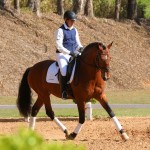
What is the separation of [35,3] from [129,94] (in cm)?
1236

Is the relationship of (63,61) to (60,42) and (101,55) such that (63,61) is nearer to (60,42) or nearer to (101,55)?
(60,42)

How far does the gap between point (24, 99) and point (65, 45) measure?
219 centimetres

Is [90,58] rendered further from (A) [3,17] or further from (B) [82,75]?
(A) [3,17]

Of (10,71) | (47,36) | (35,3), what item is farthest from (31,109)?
(35,3)

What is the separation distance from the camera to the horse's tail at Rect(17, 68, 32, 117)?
13305mm

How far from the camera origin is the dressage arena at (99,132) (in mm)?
9883

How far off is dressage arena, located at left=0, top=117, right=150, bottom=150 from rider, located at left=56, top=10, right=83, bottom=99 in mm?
1255

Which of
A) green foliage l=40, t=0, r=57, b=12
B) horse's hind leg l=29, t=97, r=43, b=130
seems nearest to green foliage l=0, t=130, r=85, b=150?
horse's hind leg l=29, t=97, r=43, b=130

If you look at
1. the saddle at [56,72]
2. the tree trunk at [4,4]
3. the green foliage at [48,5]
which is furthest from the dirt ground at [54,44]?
the saddle at [56,72]

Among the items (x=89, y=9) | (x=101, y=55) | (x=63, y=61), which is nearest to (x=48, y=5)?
(x=89, y=9)

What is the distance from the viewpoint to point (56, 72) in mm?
12000

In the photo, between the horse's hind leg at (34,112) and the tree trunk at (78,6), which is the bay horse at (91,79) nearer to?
the horse's hind leg at (34,112)

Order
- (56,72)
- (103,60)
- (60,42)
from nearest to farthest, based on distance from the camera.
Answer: (103,60), (60,42), (56,72)

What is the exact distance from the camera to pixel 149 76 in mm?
34938
